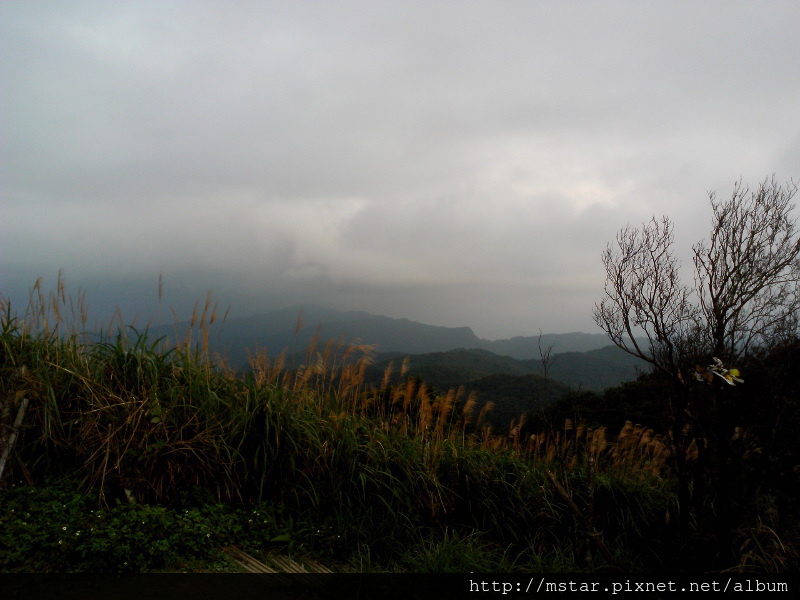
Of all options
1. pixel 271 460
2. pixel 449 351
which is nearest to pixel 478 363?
pixel 449 351

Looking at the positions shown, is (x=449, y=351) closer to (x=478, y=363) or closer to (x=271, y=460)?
(x=478, y=363)

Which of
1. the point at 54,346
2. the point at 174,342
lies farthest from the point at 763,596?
the point at 54,346

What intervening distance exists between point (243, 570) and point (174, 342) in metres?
2.50

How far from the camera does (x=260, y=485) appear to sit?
4.15 metres

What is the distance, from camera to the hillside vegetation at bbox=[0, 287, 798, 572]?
3.40 m

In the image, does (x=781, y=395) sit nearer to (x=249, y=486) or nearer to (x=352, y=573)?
(x=352, y=573)

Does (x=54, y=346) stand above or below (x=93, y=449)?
above

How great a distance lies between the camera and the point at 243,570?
10.9ft

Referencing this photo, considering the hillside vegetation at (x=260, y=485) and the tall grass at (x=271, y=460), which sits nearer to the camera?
the hillside vegetation at (x=260, y=485)

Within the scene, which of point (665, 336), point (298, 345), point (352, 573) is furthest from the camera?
point (298, 345)

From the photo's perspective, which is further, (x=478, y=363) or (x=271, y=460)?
(x=478, y=363)

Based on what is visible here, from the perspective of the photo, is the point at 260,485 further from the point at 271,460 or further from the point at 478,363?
the point at 478,363

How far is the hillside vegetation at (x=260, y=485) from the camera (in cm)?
340

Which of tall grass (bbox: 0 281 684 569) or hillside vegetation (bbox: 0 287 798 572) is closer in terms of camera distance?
hillside vegetation (bbox: 0 287 798 572)
